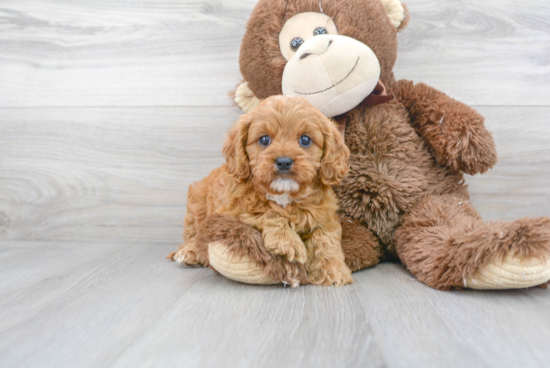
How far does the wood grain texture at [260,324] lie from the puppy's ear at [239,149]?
32 centimetres

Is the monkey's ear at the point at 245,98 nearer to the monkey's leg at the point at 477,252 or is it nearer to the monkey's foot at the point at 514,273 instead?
the monkey's leg at the point at 477,252

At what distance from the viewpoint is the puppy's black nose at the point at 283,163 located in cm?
100

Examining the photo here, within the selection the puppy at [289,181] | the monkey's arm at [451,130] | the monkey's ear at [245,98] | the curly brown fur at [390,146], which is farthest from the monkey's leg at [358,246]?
the monkey's ear at [245,98]

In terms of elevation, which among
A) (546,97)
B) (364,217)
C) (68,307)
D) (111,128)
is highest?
(546,97)

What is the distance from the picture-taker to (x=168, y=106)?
1.74m

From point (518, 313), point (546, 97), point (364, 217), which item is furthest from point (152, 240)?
point (546, 97)

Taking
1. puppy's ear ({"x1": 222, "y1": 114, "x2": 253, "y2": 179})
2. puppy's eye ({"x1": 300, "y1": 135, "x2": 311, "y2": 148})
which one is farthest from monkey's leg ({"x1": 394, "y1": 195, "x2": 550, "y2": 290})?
puppy's ear ({"x1": 222, "y1": 114, "x2": 253, "y2": 179})

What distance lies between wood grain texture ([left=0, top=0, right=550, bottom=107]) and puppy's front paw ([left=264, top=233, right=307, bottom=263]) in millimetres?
859

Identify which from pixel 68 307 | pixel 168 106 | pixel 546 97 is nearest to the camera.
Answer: pixel 68 307

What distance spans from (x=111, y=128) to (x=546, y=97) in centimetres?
182

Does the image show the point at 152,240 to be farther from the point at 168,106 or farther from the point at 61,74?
the point at 61,74

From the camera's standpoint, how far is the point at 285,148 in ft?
3.35

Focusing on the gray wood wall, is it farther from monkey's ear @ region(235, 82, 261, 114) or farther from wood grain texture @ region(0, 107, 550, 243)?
monkey's ear @ region(235, 82, 261, 114)

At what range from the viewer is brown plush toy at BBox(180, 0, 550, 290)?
3.92ft
